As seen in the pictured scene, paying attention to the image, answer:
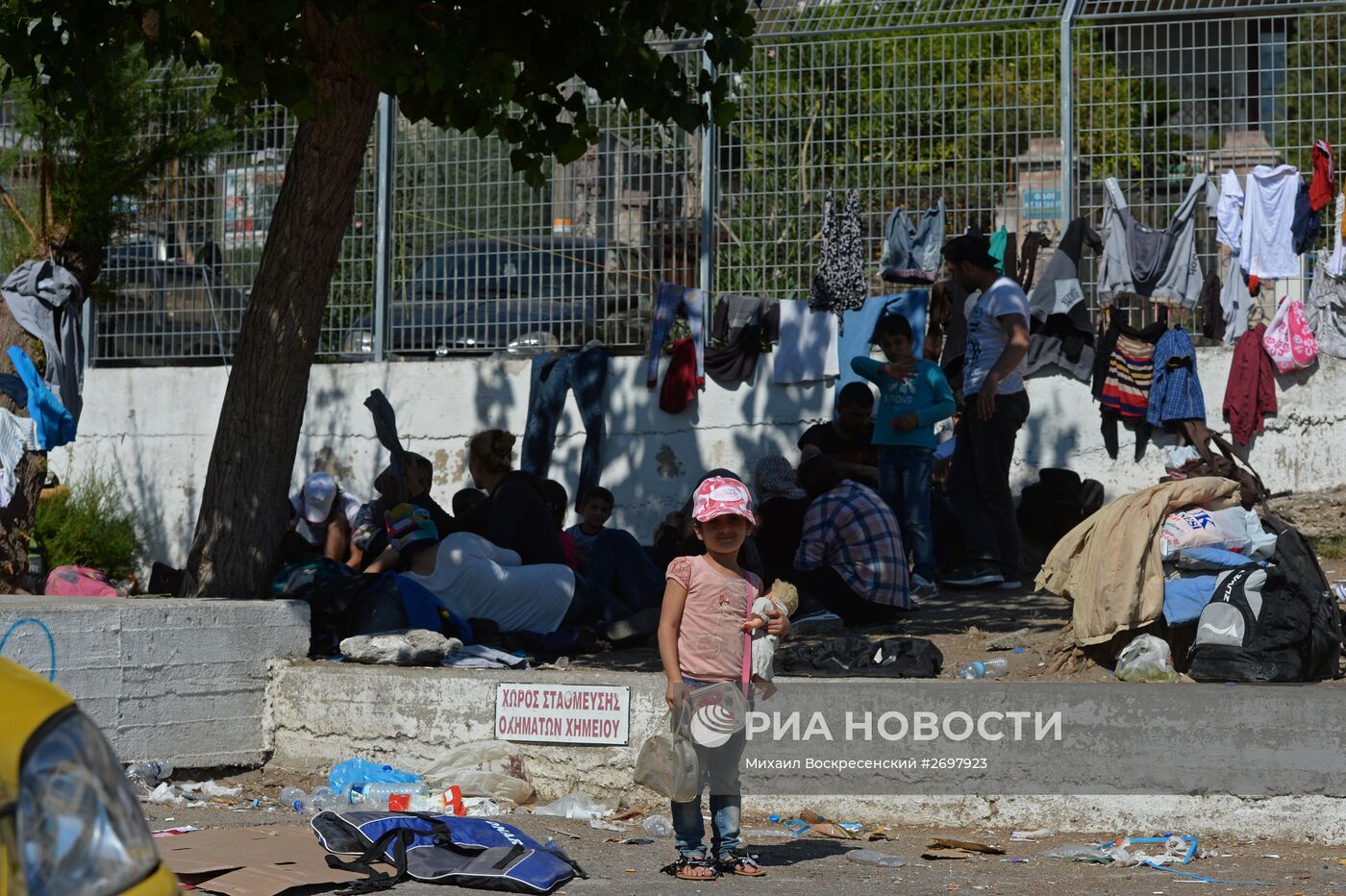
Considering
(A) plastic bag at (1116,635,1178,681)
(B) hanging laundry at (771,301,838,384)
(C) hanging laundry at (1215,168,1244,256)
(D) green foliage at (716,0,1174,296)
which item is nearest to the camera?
(A) plastic bag at (1116,635,1178,681)

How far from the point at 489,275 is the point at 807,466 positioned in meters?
3.98

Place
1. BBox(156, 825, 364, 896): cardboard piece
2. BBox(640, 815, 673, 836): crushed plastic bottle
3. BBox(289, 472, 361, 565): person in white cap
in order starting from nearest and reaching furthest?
BBox(156, 825, 364, 896): cardboard piece < BBox(640, 815, 673, 836): crushed plastic bottle < BBox(289, 472, 361, 565): person in white cap

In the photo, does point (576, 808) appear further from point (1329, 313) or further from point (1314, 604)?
point (1329, 313)

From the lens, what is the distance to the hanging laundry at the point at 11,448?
383 inches

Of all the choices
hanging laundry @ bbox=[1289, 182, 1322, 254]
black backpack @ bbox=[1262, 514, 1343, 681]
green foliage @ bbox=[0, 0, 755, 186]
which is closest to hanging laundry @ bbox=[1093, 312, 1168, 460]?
Answer: hanging laundry @ bbox=[1289, 182, 1322, 254]

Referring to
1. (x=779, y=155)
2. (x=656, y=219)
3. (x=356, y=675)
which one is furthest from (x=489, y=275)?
(x=356, y=675)

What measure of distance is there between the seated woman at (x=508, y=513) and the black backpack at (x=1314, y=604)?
370 cm

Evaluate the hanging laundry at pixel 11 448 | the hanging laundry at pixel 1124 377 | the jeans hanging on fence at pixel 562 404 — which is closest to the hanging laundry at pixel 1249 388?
the hanging laundry at pixel 1124 377

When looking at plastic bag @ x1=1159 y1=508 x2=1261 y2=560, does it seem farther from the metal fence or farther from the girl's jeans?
the metal fence

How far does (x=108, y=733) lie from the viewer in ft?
24.3

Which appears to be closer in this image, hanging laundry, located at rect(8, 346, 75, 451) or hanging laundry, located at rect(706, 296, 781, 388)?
hanging laundry, located at rect(8, 346, 75, 451)

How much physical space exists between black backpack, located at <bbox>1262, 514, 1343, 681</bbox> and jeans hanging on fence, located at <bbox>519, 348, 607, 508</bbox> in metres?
5.27

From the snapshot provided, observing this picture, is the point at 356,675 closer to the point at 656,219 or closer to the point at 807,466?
the point at 807,466

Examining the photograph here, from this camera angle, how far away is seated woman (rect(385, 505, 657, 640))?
8.52 m
